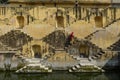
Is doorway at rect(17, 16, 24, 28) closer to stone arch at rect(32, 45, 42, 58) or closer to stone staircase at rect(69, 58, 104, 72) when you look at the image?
stone arch at rect(32, 45, 42, 58)

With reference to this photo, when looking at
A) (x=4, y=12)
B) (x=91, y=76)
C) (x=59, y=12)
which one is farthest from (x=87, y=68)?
(x=4, y=12)

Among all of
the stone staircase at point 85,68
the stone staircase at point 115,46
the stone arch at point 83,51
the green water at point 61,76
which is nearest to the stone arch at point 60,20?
the stone arch at point 83,51

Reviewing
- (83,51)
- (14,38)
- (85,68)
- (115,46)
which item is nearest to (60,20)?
(83,51)

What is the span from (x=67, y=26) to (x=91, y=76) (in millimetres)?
4875

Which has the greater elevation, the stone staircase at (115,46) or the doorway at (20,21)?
A: the doorway at (20,21)

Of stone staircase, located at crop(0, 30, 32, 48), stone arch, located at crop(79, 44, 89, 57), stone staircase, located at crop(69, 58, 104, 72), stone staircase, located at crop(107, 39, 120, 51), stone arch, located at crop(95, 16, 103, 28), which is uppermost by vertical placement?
stone arch, located at crop(95, 16, 103, 28)

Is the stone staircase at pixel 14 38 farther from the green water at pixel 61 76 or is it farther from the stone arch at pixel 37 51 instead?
the green water at pixel 61 76

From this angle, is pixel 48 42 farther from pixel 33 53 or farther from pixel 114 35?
pixel 114 35

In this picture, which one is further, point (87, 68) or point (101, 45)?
point (101, 45)

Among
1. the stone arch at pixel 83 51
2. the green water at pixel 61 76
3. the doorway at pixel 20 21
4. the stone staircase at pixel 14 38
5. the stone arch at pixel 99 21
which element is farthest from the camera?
the stone arch at pixel 99 21

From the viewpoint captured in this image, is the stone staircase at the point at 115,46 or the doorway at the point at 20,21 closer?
the stone staircase at the point at 115,46

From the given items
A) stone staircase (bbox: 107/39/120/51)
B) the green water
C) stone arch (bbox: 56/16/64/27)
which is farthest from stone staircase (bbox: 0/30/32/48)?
stone staircase (bbox: 107/39/120/51)

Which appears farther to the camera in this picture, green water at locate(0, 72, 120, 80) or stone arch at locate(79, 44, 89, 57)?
stone arch at locate(79, 44, 89, 57)

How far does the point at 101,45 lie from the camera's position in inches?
1043
